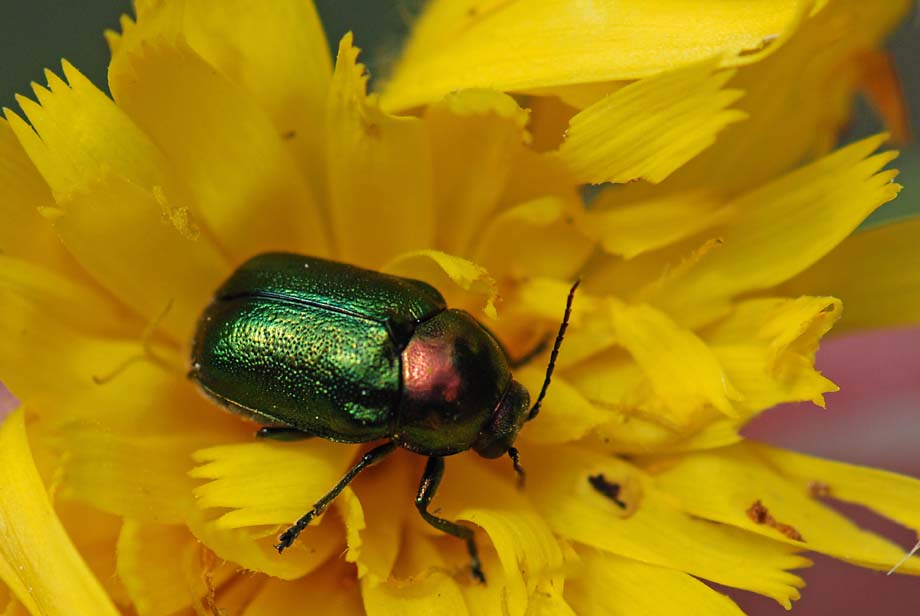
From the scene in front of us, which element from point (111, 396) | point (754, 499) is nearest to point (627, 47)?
point (754, 499)

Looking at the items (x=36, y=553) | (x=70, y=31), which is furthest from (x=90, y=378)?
(x=70, y=31)

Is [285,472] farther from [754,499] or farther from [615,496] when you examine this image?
[754,499]

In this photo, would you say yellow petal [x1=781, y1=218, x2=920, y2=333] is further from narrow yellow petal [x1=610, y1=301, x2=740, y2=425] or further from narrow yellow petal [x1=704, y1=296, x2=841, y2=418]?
narrow yellow petal [x1=610, y1=301, x2=740, y2=425]

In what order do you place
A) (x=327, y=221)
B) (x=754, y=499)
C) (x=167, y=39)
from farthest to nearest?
1. (x=327, y=221)
2. (x=754, y=499)
3. (x=167, y=39)

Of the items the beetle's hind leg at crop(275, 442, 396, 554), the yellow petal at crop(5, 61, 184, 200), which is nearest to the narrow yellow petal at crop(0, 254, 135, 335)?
the yellow petal at crop(5, 61, 184, 200)

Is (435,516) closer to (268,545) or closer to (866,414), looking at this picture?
(268,545)

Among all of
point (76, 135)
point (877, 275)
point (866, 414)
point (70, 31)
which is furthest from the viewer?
point (866, 414)

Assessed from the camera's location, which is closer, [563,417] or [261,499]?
[261,499]
